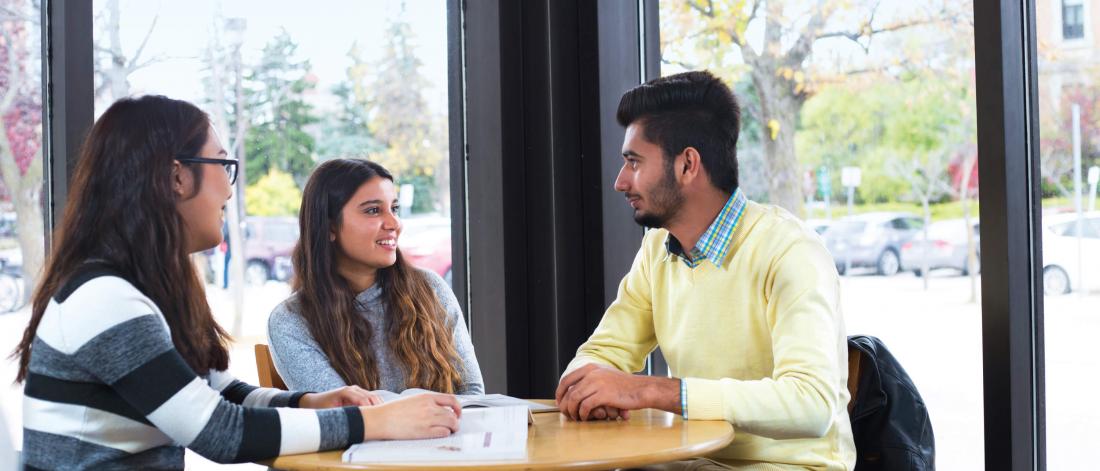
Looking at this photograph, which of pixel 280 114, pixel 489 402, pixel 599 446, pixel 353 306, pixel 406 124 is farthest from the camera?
pixel 406 124

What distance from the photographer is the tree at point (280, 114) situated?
316 centimetres

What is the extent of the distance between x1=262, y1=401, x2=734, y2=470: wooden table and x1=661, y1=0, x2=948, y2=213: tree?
115 cm

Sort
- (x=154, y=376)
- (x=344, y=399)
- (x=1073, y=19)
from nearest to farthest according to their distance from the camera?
(x=154, y=376), (x=344, y=399), (x=1073, y=19)

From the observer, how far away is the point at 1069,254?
7.41 ft

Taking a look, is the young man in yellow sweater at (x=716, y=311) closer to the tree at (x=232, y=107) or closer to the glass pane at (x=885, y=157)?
the glass pane at (x=885, y=157)

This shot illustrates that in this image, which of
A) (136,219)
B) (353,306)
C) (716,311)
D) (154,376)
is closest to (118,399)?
(154,376)

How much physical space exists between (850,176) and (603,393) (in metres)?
1.12

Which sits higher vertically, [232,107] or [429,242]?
[232,107]

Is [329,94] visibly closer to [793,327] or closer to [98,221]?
[98,221]

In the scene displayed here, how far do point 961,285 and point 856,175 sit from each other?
40 cm

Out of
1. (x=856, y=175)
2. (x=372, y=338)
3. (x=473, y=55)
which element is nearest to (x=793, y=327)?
(x=856, y=175)

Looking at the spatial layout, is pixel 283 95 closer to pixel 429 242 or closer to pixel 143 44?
pixel 143 44

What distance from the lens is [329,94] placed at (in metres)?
3.30

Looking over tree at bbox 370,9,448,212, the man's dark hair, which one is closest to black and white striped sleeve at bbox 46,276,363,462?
the man's dark hair
